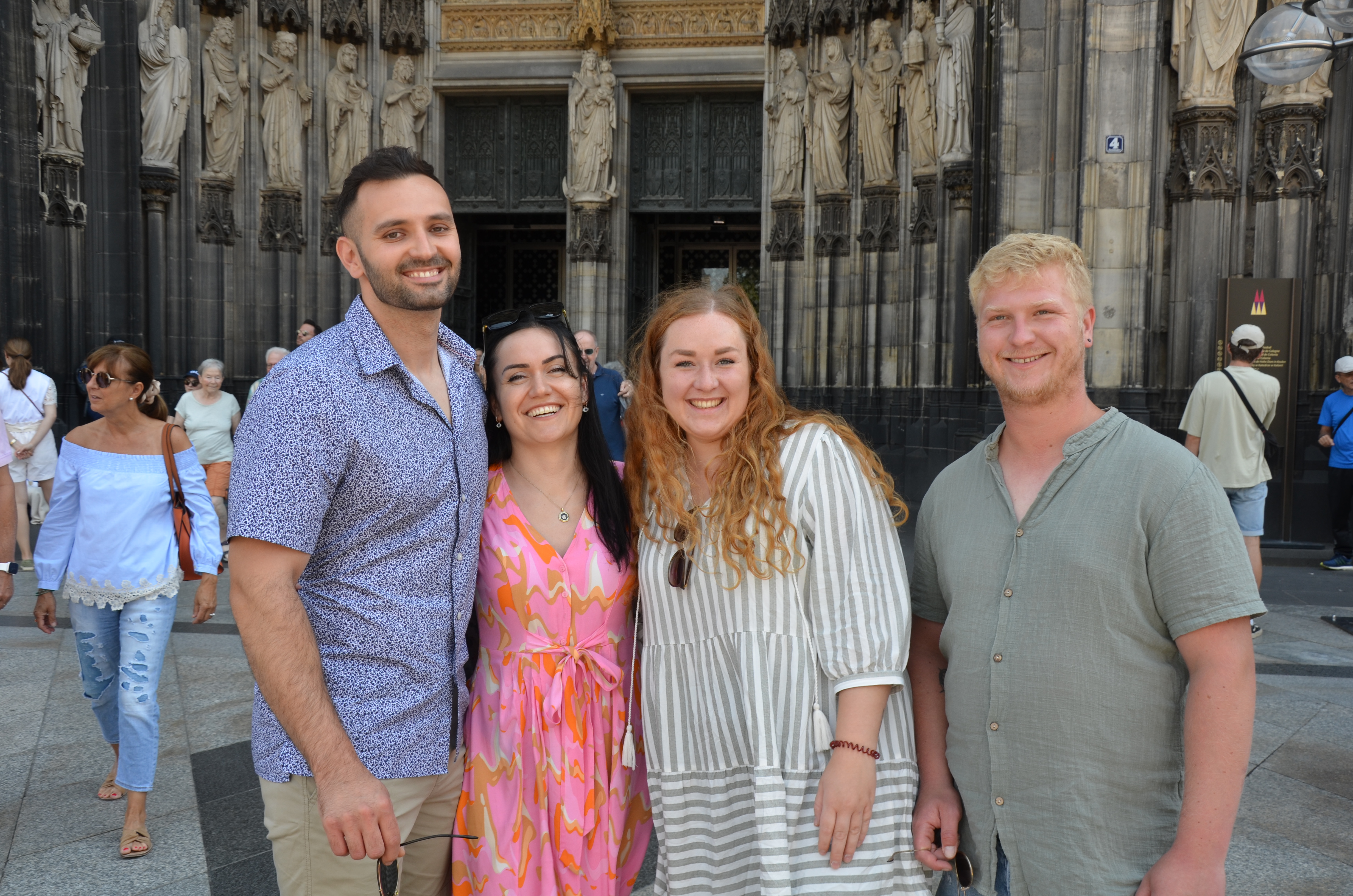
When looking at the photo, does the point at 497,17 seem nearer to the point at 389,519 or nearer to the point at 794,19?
the point at 794,19

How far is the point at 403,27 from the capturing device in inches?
578

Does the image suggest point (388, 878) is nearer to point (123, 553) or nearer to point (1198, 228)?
point (123, 553)

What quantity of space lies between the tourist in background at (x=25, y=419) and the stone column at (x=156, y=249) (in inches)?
165

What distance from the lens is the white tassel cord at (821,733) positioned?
66.1 inches

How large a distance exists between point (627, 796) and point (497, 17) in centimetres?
1532

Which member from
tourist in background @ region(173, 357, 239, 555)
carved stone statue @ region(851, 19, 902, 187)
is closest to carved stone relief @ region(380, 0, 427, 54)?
carved stone statue @ region(851, 19, 902, 187)

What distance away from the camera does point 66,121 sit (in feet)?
33.0

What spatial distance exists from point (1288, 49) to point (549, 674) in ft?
16.2

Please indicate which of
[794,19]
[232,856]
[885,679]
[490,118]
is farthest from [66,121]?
[885,679]

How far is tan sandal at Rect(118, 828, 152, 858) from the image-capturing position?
3029 millimetres

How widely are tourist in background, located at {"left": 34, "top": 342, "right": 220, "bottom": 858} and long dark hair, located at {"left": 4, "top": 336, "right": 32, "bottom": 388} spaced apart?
4888mm

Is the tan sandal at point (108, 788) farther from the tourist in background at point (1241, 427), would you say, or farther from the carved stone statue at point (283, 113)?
the carved stone statue at point (283, 113)

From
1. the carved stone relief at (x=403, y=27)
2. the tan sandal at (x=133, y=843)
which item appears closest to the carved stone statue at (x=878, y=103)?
the carved stone relief at (x=403, y=27)

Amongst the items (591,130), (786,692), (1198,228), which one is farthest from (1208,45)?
(591,130)
